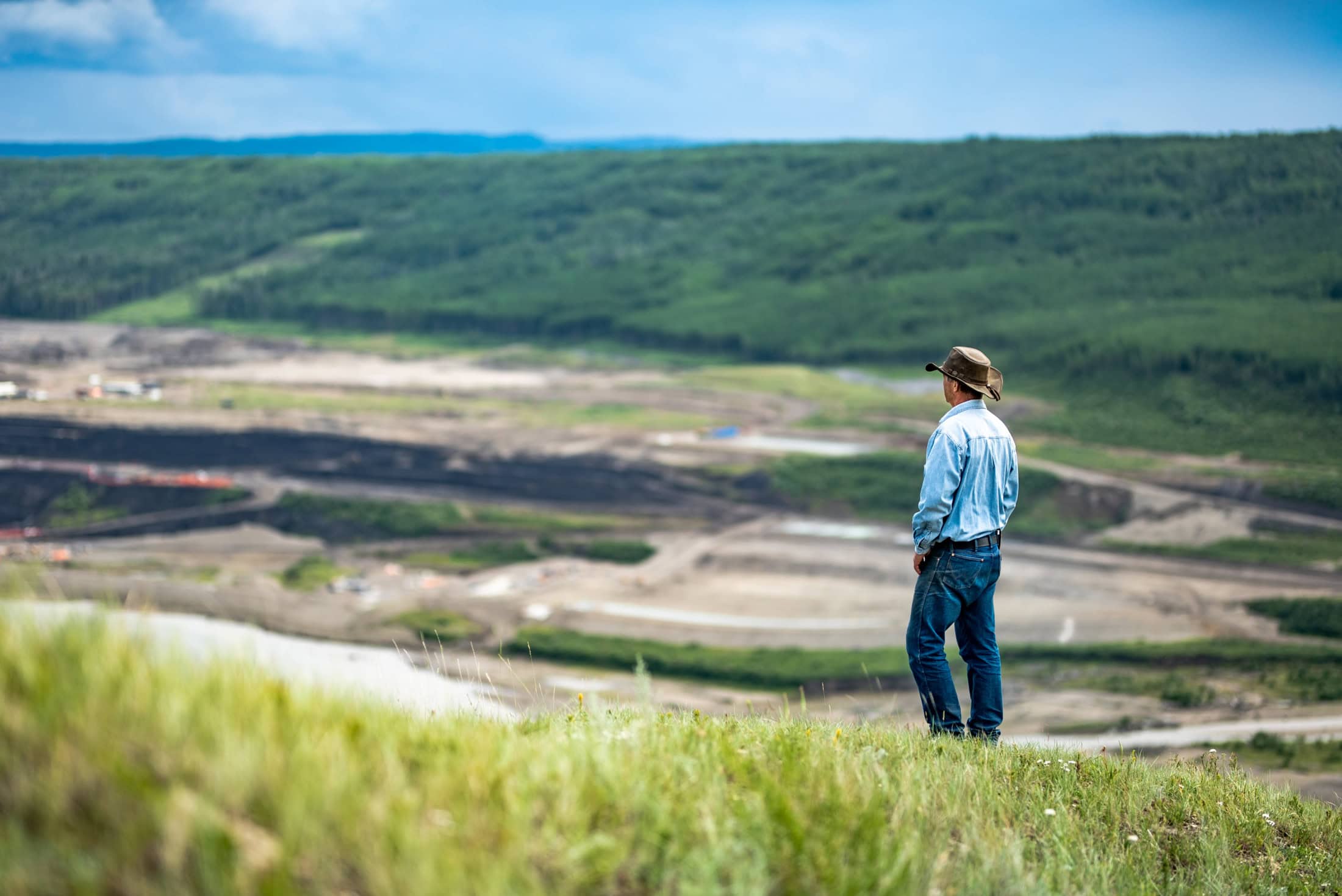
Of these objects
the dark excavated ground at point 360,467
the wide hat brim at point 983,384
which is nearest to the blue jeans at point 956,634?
the wide hat brim at point 983,384

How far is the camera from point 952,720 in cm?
693

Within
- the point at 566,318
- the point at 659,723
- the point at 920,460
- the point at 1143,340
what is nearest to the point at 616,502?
the point at 920,460

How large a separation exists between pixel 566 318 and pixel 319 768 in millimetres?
82171

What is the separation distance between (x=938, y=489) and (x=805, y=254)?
3298 inches

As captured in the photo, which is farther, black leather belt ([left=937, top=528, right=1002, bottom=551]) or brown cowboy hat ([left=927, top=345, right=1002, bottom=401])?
brown cowboy hat ([left=927, top=345, right=1002, bottom=401])

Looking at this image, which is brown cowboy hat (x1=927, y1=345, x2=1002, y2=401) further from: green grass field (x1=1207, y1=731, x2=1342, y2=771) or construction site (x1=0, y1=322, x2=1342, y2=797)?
green grass field (x1=1207, y1=731, x2=1342, y2=771)

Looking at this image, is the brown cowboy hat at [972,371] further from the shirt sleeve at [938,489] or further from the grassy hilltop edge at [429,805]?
the grassy hilltop edge at [429,805]

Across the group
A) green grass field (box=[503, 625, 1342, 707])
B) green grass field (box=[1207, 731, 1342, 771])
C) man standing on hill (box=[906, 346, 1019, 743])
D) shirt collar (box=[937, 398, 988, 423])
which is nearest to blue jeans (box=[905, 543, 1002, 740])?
man standing on hill (box=[906, 346, 1019, 743])

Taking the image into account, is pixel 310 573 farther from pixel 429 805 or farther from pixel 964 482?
pixel 429 805

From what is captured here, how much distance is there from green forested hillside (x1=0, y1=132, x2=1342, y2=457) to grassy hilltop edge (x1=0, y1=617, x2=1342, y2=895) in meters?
54.0

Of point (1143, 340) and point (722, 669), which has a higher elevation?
point (1143, 340)

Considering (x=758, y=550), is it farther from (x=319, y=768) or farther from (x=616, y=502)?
(x=319, y=768)

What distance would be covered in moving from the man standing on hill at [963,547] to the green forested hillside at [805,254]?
169ft

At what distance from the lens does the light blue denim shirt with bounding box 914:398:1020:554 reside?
6.62m
